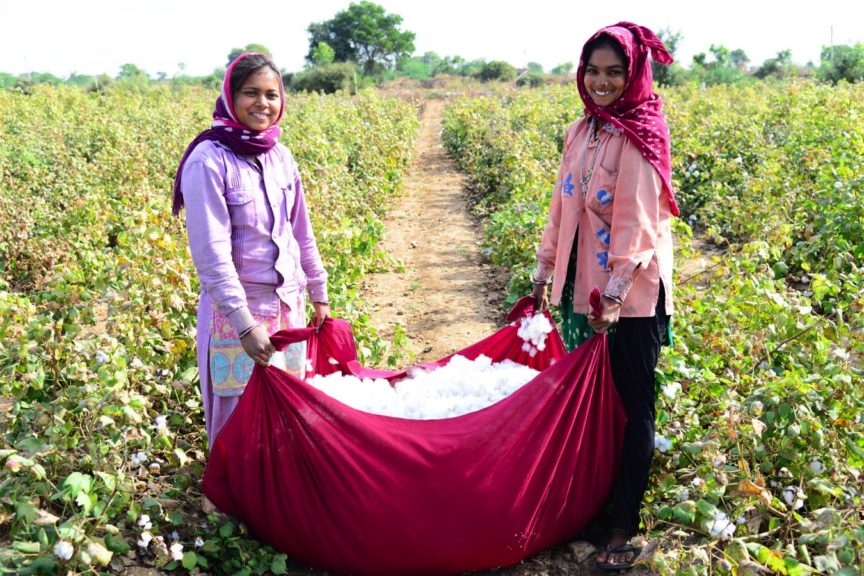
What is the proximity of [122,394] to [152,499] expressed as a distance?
13.3 inches

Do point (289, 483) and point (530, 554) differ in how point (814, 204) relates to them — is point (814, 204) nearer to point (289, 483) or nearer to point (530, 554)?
point (530, 554)

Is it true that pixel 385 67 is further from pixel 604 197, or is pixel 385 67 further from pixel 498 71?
pixel 604 197

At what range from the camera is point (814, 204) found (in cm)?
479

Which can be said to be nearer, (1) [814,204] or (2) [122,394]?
(2) [122,394]

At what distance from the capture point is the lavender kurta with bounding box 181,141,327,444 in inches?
82.1

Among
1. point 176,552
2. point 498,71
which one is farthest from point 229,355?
point 498,71

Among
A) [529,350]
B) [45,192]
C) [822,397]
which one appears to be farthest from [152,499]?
[45,192]

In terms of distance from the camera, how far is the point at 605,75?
2145mm

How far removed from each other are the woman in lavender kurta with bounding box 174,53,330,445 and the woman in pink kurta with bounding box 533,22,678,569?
0.91 m

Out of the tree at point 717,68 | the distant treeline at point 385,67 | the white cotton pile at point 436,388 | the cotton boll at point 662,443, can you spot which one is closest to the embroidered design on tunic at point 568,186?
the white cotton pile at point 436,388

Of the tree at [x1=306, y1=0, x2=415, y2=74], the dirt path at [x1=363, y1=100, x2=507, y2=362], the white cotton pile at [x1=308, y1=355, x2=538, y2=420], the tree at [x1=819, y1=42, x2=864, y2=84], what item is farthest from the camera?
the tree at [x1=306, y1=0, x2=415, y2=74]

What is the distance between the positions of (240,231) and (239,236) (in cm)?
2

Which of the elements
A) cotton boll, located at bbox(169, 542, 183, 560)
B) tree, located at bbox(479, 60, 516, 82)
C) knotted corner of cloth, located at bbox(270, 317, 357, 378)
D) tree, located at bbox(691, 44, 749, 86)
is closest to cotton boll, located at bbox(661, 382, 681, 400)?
knotted corner of cloth, located at bbox(270, 317, 357, 378)

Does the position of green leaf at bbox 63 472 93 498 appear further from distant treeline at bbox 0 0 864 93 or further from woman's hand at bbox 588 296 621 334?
distant treeline at bbox 0 0 864 93
